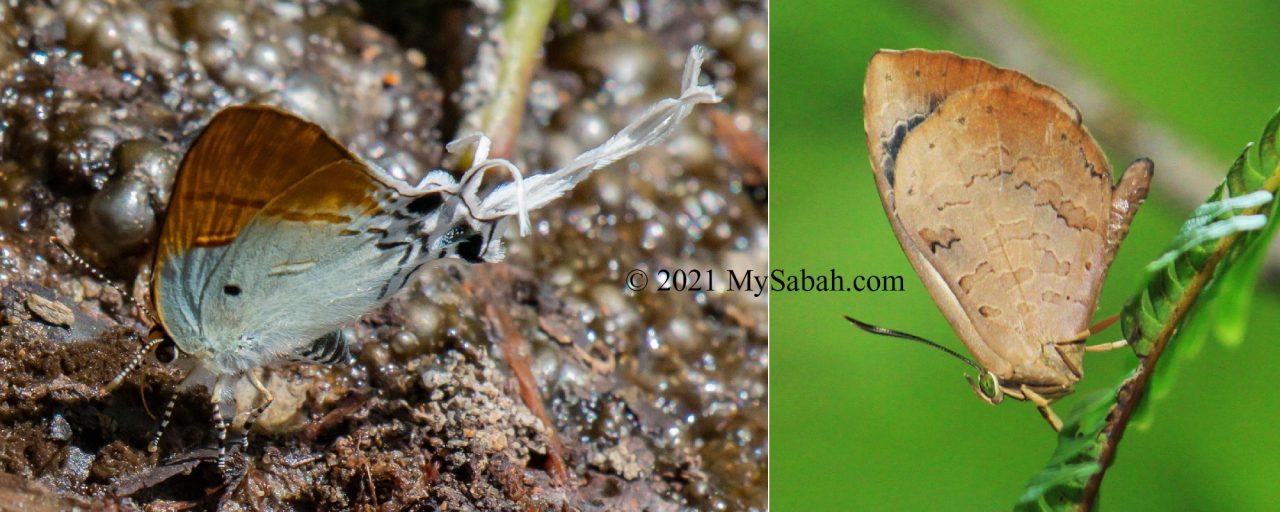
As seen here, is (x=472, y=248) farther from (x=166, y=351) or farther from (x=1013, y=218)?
(x=1013, y=218)

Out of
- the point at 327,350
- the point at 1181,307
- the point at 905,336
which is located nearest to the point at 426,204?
the point at 327,350

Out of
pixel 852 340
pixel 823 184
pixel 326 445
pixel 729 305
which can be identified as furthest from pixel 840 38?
pixel 326 445

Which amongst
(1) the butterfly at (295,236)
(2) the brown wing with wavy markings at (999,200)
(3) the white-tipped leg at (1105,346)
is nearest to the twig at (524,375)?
(1) the butterfly at (295,236)

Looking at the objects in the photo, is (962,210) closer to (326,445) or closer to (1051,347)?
(1051,347)

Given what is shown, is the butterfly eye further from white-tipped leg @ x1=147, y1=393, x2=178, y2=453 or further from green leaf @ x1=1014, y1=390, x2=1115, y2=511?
green leaf @ x1=1014, y1=390, x2=1115, y2=511

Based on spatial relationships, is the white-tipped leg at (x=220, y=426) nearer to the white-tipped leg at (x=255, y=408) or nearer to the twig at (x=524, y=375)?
the white-tipped leg at (x=255, y=408)
